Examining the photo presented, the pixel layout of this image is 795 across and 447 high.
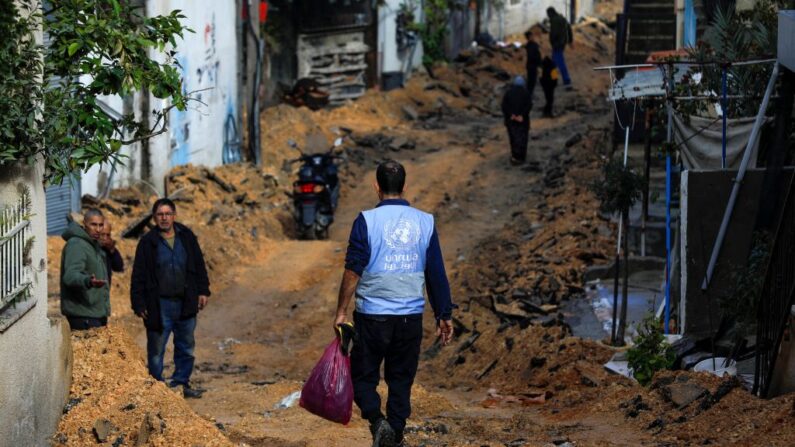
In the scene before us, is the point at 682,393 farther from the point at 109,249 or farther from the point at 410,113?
the point at 410,113

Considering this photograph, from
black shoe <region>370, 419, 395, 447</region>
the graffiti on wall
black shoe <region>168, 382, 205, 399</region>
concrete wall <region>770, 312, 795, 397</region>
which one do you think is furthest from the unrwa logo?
the graffiti on wall

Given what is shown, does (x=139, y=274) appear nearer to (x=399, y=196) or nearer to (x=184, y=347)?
(x=184, y=347)

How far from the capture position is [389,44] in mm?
28766

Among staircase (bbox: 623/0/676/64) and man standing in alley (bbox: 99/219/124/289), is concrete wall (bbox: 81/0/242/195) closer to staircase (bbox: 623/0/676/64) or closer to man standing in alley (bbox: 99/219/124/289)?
man standing in alley (bbox: 99/219/124/289)

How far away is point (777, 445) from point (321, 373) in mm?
2606

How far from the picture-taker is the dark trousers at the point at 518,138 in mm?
22562

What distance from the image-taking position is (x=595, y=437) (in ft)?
28.0

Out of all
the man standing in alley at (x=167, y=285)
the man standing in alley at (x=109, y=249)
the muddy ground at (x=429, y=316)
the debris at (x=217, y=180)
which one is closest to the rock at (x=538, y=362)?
the muddy ground at (x=429, y=316)

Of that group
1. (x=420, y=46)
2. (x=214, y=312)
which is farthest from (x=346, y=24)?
(x=214, y=312)

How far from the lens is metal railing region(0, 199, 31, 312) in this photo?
7203mm

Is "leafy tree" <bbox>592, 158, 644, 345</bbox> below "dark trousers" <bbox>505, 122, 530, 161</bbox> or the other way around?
the other way around

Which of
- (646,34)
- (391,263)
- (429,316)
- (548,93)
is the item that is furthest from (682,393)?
(548,93)

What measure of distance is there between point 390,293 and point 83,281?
3292 millimetres

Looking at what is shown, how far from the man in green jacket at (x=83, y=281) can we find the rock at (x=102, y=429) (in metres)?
2.13
